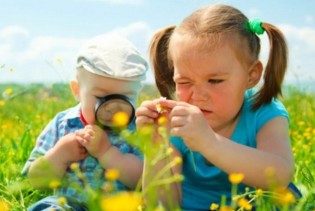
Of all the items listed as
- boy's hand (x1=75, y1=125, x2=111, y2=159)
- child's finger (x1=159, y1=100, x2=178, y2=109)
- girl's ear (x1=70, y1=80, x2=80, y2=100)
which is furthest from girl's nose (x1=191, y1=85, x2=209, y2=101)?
girl's ear (x1=70, y1=80, x2=80, y2=100)

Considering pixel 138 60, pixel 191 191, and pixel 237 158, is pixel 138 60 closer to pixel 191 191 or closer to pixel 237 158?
pixel 191 191

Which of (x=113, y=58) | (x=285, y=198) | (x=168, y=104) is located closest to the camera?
(x=285, y=198)

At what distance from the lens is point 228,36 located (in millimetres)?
2381

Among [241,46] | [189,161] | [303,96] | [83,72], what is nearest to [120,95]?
[83,72]

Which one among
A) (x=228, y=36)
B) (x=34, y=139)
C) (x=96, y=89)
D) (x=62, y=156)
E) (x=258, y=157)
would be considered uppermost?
(x=228, y=36)

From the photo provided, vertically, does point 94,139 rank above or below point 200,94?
below

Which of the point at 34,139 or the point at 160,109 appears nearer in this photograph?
the point at 160,109

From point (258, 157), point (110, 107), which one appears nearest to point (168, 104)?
point (258, 157)

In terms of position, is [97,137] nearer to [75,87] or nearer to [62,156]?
[62,156]

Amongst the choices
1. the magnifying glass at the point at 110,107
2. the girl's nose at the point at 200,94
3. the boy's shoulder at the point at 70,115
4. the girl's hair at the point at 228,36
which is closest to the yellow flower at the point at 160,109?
the girl's nose at the point at 200,94

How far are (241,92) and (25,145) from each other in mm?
1648

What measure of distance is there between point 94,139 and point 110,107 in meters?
0.17

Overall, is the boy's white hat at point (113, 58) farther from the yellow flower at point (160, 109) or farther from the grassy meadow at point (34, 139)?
the grassy meadow at point (34, 139)

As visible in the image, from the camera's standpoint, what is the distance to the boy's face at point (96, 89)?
105 inches
